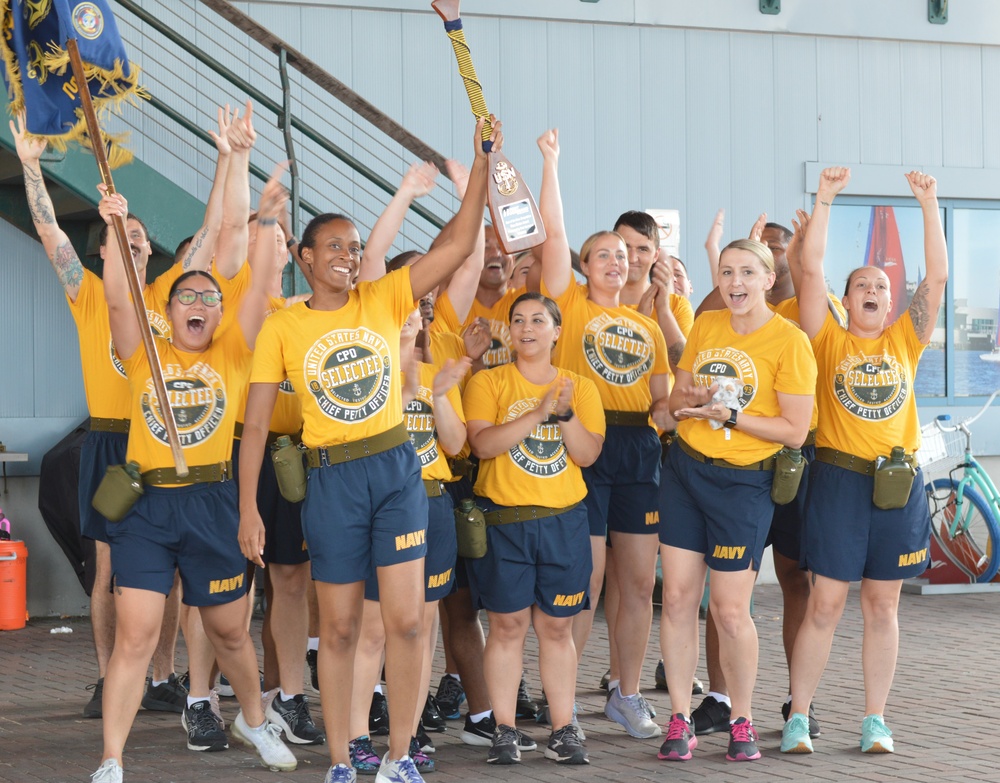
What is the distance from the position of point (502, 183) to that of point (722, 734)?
2.76 metres

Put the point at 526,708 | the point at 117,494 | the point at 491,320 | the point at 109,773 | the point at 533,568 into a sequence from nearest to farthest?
1. the point at 109,773
2. the point at 117,494
3. the point at 533,568
4. the point at 526,708
5. the point at 491,320

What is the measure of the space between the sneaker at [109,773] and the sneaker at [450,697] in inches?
74.9

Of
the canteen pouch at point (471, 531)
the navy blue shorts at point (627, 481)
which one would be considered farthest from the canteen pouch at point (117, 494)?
the navy blue shorts at point (627, 481)

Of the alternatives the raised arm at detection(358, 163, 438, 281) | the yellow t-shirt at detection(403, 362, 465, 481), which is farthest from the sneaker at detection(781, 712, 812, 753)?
the raised arm at detection(358, 163, 438, 281)

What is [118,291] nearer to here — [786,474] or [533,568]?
[533,568]

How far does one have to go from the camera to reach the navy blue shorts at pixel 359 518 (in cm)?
495

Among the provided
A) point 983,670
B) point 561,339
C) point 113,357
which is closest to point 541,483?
point 561,339

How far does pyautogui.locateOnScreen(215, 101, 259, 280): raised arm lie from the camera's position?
5.35 m

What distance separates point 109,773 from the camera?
4945 mm

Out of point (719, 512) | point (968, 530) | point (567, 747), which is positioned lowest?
point (567, 747)

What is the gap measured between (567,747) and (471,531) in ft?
3.23

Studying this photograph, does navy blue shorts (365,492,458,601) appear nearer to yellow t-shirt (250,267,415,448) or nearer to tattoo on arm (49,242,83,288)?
yellow t-shirt (250,267,415,448)

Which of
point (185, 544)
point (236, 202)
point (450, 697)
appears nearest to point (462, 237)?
point (236, 202)

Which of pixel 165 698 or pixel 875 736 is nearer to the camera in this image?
pixel 875 736
